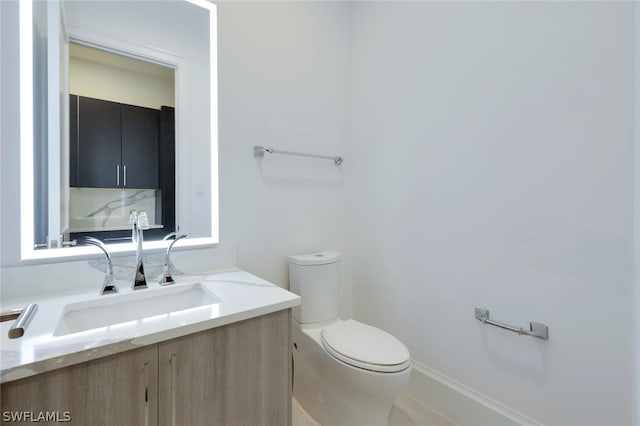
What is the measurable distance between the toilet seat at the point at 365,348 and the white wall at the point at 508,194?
41cm

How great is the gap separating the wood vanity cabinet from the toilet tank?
55 centimetres

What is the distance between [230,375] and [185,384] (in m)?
0.13

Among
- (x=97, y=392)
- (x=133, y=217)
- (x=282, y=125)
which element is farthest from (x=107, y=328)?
(x=282, y=125)

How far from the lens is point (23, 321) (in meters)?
0.82

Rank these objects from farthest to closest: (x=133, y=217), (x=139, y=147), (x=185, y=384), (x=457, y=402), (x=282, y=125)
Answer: (x=282, y=125)
(x=457, y=402)
(x=139, y=147)
(x=133, y=217)
(x=185, y=384)

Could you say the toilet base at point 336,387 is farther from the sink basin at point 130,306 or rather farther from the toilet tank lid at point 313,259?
the sink basin at point 130,306

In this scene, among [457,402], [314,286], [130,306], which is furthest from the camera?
[314,286]

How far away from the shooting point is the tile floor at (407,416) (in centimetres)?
148

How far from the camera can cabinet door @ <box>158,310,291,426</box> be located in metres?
0.83

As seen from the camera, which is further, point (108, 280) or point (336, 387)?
point (336, 387)

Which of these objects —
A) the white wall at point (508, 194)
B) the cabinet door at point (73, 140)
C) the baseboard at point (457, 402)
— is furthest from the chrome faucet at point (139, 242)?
the baseboard at point (457, 402)

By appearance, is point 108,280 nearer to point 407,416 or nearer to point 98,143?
point 98,143

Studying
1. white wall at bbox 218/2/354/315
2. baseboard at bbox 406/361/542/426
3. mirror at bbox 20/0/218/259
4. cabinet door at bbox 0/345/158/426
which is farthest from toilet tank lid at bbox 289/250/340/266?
cabinet door at bbox 0/345/158/426

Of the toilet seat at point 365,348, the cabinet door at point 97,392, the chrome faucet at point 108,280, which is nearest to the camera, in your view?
the cabinet door at point 97,392
